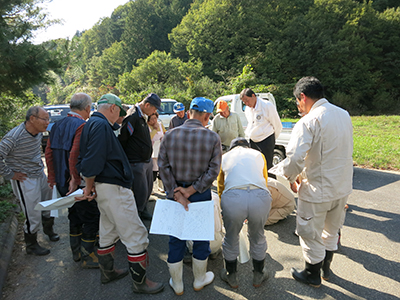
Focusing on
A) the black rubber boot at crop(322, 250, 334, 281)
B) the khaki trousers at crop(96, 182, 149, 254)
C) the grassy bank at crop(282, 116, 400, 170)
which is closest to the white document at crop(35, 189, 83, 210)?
the khaki trousers at crop(96, 182, 149, 254)

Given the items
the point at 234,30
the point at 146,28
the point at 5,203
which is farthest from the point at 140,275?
the point at 146,28

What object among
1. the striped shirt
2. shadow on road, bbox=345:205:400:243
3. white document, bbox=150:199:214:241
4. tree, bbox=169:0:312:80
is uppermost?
tree, bbox=169:0:312:80

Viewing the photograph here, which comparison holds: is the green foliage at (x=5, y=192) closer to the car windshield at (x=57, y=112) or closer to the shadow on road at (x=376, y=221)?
the shadow on road at (x=376, y=221)

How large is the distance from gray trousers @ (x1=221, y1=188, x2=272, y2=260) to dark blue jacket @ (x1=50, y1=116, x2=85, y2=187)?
1.88 metres

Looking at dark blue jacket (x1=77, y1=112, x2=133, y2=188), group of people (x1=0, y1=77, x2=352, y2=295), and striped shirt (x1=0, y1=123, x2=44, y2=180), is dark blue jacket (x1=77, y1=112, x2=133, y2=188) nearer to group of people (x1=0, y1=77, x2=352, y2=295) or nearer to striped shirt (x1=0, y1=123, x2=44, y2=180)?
group of people (x1=0, y1=77, x2=352, y2=295)

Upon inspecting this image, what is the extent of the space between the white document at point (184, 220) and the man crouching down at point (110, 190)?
0.32m

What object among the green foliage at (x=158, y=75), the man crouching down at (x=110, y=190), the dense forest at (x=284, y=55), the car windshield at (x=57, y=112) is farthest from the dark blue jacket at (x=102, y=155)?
the green foliage at (x=158, y=75)

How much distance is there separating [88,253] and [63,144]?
1.31 meters

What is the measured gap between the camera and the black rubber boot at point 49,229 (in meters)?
3.61

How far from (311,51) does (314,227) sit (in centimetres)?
3023

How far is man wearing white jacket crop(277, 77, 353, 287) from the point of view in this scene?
2.39 metres

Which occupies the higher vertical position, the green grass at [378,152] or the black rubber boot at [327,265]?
the black rubber boot at [327,265]

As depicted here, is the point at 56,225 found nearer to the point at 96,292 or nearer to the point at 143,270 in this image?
the point at 96,292

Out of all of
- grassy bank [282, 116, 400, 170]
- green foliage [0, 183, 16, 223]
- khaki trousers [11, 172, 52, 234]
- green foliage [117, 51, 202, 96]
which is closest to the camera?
khaki trousers [11, 172, 52, 234]
